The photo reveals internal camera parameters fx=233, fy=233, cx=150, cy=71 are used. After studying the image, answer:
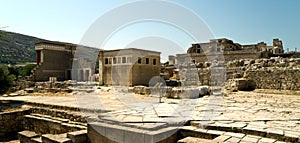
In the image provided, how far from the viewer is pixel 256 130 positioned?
143 inches

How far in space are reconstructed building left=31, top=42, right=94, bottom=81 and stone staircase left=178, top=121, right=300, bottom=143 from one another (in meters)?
19.8

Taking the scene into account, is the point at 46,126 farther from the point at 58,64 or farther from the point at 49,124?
the point at 58,64

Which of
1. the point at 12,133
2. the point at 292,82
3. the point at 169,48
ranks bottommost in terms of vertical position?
the point at 12,133

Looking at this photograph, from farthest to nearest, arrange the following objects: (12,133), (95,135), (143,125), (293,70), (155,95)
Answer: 1. (293,70)
2. (155,95)
3. (12,133)
4. (95,135)
5. (143,125)

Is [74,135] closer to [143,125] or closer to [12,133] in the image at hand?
[143,125]

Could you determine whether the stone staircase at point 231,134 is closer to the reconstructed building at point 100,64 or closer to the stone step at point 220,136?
the stone step at point 220,136

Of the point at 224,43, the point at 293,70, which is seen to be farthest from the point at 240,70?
the point at 224,43

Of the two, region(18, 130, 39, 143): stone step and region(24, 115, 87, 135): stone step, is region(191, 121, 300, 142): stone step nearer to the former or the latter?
region(24, 115, 87, 135): stone step

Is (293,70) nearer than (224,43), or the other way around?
(293,70)

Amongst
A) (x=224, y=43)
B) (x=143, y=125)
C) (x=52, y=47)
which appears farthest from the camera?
(x=224, y=43)

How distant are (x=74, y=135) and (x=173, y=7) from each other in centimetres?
512

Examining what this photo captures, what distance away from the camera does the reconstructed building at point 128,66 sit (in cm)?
1769

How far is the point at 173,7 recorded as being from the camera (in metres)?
7.68

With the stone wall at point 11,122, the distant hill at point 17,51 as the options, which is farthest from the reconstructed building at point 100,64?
the distant hill at point 17,51
